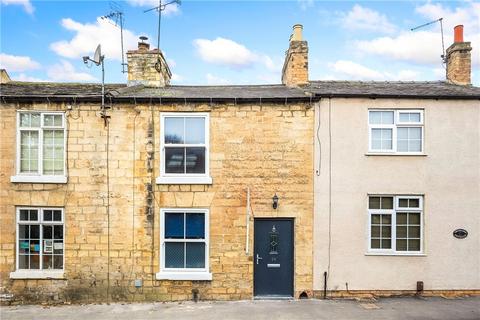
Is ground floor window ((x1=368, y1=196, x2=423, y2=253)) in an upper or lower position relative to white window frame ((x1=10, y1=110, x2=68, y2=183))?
lower

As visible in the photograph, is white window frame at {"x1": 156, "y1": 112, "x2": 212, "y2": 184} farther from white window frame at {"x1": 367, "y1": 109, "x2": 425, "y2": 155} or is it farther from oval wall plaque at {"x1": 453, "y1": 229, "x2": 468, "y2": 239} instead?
oval wall plaque at {"x1": 453, "y1": 229, "x2": 468, "y2": 239}

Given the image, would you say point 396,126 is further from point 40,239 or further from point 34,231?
point 34,231

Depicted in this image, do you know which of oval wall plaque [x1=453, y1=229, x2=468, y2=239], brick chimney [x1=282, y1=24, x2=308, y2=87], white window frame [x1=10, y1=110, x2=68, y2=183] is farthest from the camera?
brick chimney [x1=282, y1=24, x2=308, y2=87]

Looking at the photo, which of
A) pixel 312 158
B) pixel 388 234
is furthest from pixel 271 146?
pixel 388 234

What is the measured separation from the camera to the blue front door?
32.4 feet

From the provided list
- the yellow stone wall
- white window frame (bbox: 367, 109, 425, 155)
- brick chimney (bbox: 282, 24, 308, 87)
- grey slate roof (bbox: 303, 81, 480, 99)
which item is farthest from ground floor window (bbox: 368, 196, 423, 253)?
brick chimney (bbox: 282, 24, 308, 87)

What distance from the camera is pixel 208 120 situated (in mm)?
10047

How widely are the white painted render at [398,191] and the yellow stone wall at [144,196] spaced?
1.70 ft

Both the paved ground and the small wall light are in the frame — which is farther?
the small wall light

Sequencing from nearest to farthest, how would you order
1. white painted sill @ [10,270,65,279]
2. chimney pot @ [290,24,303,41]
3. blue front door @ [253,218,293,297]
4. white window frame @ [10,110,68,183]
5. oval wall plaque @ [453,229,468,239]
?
white painted sill @ [10,270,65,279] < white window frame @ [10,110,68,183] < blue front door @ [253,218,293,297] < oval wall plaque @ [453,229,468,239] < chimney pot @ [290,24,303,41]

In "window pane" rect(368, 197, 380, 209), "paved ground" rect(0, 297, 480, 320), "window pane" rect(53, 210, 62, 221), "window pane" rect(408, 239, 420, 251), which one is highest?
"window pane" rect(368, 197, 380, 209)

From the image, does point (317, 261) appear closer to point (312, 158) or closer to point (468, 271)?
point (312, 158)

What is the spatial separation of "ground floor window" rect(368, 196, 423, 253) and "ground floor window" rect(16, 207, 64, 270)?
867cm

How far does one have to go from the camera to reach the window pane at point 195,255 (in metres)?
9.93
